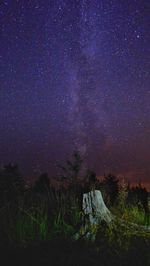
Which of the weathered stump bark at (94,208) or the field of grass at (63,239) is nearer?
the field of grass at (63,239)

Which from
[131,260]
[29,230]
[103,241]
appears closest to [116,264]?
[131,260]

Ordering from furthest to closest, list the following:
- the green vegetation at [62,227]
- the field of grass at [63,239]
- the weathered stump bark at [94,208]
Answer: the weathered stump bark at [94,208], the green vegetation at [62,227], the field of grass at [63,239]

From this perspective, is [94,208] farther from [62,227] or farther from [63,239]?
[63,239]

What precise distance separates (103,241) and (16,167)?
11.2 metres

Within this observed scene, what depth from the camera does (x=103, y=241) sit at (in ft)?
18.9

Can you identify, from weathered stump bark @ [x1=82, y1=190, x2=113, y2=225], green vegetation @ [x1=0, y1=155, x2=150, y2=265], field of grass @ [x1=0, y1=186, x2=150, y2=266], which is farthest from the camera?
weathered stump bark @ [x1=82, y1=190, x2=113, y2=225]

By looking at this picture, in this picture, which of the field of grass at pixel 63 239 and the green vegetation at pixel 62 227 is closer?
the field of grass at pixel 63 239

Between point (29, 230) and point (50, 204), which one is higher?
point (50, 204)

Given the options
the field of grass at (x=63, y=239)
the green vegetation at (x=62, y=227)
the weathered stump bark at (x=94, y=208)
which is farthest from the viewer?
the weathered stump bark at (x=94, y=208)

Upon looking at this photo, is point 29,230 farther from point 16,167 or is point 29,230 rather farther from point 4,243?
point 16,167

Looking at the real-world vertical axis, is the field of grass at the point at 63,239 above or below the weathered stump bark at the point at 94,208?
below

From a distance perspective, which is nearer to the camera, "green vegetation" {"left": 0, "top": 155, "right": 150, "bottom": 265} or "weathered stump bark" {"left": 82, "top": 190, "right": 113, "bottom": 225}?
"green vegetation" {"left": 0, "top": 155, "right": 150, "bottom": 265}

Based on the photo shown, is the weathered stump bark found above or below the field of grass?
above

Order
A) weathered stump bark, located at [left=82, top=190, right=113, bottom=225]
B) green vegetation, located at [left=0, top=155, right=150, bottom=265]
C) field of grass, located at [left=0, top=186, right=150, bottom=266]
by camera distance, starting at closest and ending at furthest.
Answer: field of grass, located at [left=0, top=186, right=150, bottom=266] → green vegetation, located at [left=0, top=155, right=150, bottom=265] → weathered stump bark, located at [left=82, top=190, right=113, bottom=225]
